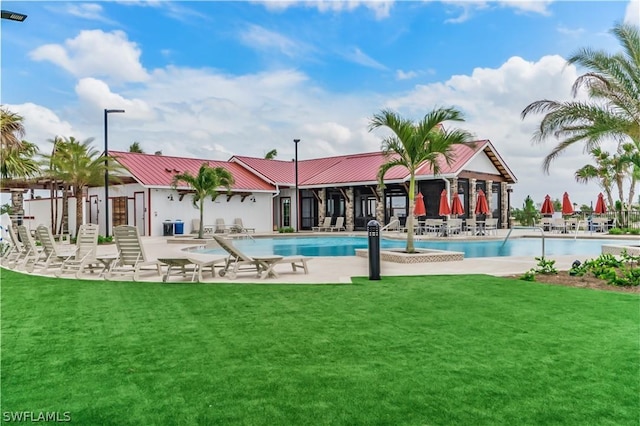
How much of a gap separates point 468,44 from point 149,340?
12.7 metres

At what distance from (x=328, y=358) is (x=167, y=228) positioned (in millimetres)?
23310

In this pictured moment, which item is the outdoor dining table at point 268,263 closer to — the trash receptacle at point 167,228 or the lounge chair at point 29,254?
the lounge chair at point 29,254

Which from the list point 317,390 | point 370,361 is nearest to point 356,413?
point 317,390

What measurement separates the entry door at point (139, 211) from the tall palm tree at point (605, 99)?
19.8 m

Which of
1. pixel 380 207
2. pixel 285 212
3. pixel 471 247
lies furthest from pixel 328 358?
pixel 285 212

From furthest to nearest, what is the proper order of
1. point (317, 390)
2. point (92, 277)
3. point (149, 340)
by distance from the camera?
1. point (92, 277)
2. point (149, 340)
3. point (317, 390)

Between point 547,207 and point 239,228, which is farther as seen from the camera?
point 239,228

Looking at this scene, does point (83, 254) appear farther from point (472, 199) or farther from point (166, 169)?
point (472, 199)

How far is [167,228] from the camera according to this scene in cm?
2648

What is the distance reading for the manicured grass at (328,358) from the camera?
344 cm

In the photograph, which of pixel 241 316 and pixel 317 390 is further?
pixel 241 316

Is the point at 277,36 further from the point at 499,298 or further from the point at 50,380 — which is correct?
the point at 50,380

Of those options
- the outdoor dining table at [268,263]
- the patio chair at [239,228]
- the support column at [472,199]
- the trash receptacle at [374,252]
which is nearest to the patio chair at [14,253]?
the outdoor dining table at [268,263]

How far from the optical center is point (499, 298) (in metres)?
7.25
